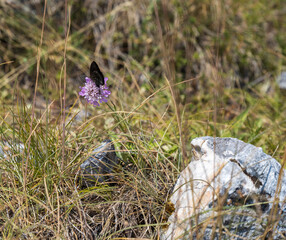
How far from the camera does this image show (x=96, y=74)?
4.47 feet

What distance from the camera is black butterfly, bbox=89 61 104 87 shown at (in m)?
1.33

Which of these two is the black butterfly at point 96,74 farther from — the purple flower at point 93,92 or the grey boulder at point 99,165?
the grey boulder at point 99,165

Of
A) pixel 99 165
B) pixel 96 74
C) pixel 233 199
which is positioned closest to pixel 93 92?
pixel 96 74

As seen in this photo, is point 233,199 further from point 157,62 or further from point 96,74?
point 157,62

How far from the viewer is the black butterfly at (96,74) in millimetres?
1329

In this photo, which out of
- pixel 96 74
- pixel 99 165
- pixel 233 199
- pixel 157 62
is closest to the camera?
pixel 233 199

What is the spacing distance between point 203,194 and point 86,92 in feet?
2.08

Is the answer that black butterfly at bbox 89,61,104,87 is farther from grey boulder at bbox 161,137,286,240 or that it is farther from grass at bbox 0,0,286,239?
grey boulder at bbox 161,137,286,240

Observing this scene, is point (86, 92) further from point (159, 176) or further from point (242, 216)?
point (242, 216)

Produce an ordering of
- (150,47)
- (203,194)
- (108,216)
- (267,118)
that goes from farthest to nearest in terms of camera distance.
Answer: (150,47)
(267,118)
(108,216)
(203,194)

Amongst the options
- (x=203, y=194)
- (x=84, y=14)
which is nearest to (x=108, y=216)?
(x=203, y=194)

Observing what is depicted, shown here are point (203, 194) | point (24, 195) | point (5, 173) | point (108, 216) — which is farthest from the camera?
point (5, 173)

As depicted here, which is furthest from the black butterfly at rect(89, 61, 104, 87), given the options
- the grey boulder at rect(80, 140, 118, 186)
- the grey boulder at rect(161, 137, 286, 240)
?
the grey boulder at rect(161, 137, 286, 240)

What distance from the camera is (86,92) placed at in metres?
1.40
